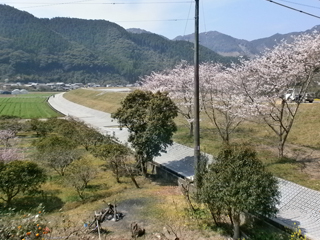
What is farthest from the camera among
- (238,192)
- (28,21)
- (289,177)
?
(28,21)

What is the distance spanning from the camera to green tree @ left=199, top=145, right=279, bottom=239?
21.2 ft

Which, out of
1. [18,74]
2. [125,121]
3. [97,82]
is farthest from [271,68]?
[18,74]

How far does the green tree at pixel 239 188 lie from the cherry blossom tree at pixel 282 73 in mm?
7099

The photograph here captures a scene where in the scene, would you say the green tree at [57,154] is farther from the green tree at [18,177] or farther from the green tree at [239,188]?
the green tree at [239,188]

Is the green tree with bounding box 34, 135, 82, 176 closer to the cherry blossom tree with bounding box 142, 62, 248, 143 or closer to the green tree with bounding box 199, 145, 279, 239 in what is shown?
the cherry blossom tree with bounding box 142, 62, 248, 143

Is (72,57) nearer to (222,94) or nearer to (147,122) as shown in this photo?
(222,94)

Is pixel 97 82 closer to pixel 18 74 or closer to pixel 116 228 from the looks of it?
pixel 18 74

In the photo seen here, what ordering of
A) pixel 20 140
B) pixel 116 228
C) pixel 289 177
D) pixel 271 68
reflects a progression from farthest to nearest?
1. pixel 20 140
2. pixel 271 68
3. pixel 289 177
4. pixel 116 228

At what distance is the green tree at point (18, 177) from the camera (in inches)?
419

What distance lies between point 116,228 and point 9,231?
10.3 feet

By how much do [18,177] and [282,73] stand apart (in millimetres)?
13401

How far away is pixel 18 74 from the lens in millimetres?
135125

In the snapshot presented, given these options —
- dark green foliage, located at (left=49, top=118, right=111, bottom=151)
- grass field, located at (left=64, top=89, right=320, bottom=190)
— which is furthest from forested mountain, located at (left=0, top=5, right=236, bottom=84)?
grass field, located at (left=64, top=89, right=320, bottom=190)

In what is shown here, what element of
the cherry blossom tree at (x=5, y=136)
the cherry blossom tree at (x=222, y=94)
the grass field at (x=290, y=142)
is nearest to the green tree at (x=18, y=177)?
the grass field at (x=290, y=142)
